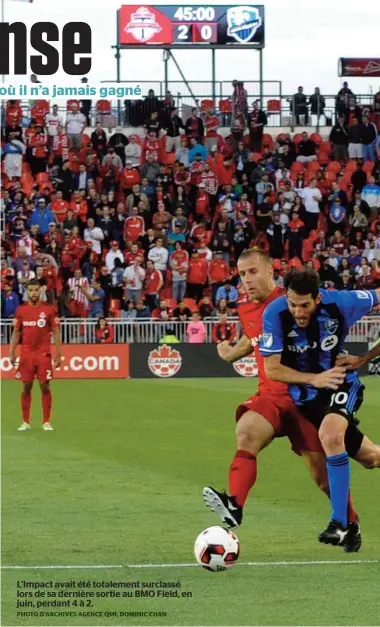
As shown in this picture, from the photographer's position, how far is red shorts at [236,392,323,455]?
8688mm

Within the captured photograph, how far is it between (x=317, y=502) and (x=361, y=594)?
3.96m

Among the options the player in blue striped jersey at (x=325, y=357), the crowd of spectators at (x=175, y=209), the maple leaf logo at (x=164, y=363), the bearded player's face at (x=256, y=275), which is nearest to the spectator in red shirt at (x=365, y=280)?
the crowd of spectators at (x=175, y=209)

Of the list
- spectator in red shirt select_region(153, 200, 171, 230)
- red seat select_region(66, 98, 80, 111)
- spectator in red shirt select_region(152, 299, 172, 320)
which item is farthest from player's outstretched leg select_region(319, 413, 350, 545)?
red seat select_region(66, 98, 80, 111)

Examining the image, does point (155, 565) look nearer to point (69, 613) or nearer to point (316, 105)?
point (69, 613)

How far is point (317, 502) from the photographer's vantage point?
37.7 feet

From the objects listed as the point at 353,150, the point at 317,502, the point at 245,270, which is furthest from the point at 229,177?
the point at 245,270

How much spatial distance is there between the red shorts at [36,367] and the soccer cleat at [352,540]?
33.5ft

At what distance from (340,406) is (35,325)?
10.5m

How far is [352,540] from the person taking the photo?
27.9ft

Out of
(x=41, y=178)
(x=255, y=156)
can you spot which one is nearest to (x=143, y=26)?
(x=255, y=156)

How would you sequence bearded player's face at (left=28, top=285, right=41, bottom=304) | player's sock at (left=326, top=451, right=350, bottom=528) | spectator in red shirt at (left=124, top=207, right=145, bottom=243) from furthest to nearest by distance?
spectator in red shirt at (left=124, top=207, right=145, bottom=243), bearded player's face at (left=28, top=285, right=41, bottom=304), player's sock at (left=326, top=451, right=350, bottom=528)

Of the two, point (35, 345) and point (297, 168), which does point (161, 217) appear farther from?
point (35, 345)

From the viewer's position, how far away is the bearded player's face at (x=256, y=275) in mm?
8766

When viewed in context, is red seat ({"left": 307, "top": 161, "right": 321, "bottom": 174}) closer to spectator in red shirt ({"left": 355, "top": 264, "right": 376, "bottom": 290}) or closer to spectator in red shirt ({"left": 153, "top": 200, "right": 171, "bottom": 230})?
spectator in red shirt ({"left": 355, "top": 264, "right": 376, "bottom": 290})
